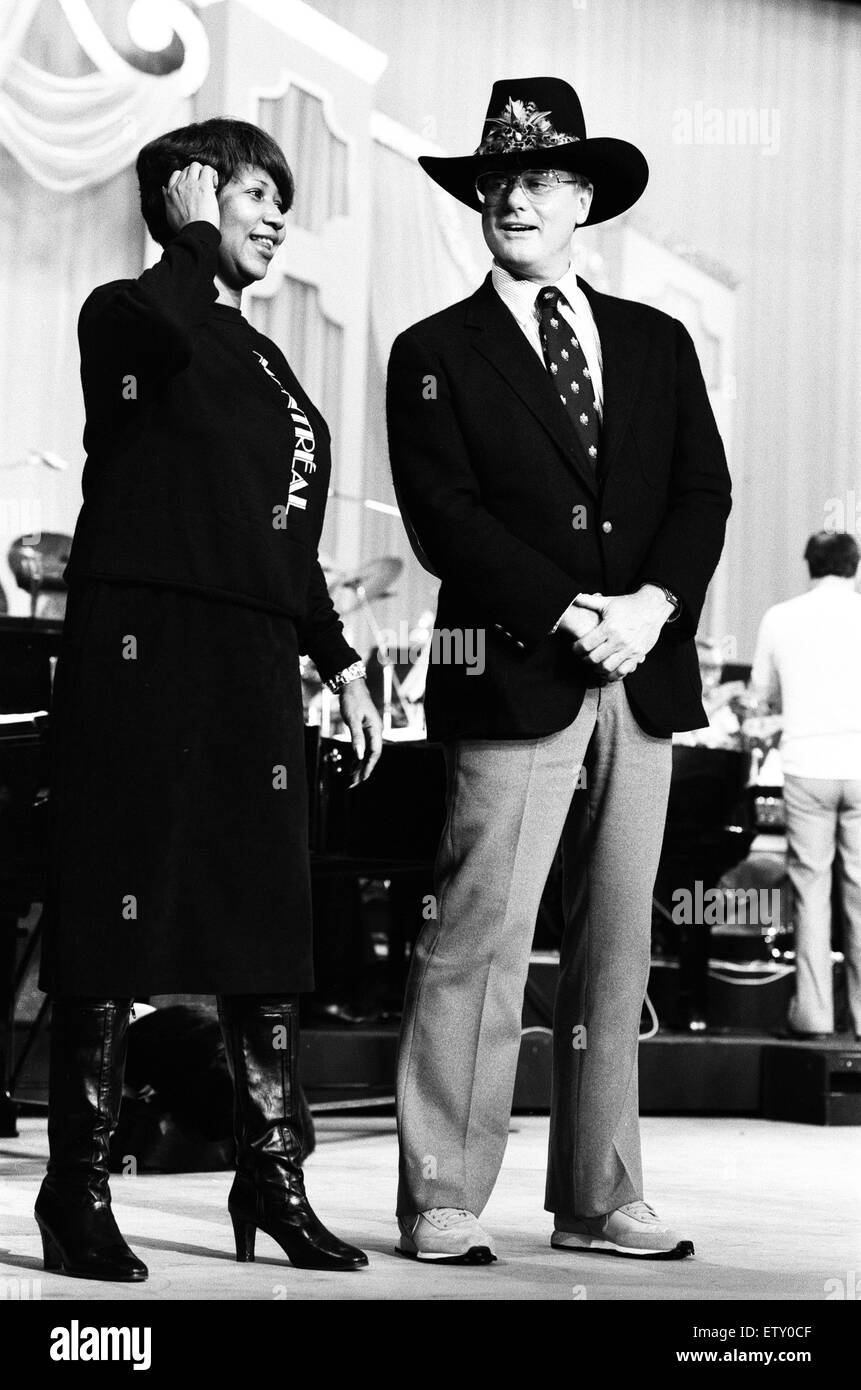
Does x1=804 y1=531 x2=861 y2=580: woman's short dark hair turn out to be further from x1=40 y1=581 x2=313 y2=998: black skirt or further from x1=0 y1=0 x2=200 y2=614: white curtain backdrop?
x1=0 y1=0 x2=200 y2=614: white curtain backdrop

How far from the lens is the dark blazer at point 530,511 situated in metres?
2.43

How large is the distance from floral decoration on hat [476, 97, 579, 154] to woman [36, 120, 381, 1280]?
431 millimetres

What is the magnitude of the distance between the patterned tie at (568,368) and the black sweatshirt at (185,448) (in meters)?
0.39

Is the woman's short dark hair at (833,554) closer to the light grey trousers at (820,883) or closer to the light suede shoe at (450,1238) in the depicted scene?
the light grey trousers at (820,883)

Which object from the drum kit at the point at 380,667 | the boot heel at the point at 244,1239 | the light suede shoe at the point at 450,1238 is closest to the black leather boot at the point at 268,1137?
the boot heel at the point at 244,1239

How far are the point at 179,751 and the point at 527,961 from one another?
551 millimetres

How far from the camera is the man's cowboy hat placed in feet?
8.38

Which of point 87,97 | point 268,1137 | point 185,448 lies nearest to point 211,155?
point 185,448

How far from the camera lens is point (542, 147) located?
257 centimetres

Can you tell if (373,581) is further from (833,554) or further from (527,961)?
(527,961)

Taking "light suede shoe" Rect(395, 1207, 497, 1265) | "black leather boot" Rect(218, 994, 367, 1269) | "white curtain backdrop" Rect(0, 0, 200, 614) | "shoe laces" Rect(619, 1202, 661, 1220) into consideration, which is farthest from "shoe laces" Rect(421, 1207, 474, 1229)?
"white curtain backdrop" Rect(0, 0, 200, 614)
